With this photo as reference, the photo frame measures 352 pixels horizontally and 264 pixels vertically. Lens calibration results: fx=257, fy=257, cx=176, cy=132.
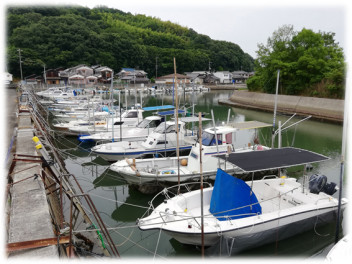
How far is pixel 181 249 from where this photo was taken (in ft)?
26.8

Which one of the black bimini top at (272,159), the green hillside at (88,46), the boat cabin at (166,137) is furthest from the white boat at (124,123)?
the green hillside at (88,46)

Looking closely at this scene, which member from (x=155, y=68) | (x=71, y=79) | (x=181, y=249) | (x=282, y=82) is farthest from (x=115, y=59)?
(x=181, y=249)

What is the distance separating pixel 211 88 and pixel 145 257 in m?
80.1

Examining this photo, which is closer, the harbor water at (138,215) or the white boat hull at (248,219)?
the white boat hull at (248,219)

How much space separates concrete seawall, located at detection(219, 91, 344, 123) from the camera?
1204 inches

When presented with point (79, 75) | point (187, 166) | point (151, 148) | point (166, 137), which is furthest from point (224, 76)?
point (187, 166)

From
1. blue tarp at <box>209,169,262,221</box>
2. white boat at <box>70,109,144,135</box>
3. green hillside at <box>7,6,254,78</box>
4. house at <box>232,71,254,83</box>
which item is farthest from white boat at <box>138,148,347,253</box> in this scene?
house at <box>232,71,254,83</box>

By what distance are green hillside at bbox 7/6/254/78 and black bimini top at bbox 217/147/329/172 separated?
6802 cm

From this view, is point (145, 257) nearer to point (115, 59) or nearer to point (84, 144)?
point (84, 144)

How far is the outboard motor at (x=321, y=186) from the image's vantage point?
9.10 metres

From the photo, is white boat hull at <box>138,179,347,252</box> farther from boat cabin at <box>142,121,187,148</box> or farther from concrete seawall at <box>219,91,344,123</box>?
concrete seawall at <box>219,91,344,123</box>

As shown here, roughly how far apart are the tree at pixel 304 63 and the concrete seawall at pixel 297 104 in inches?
73.8

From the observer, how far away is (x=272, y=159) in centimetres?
895

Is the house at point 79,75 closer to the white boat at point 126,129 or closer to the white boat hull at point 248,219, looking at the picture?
the white boat at point 126,129
